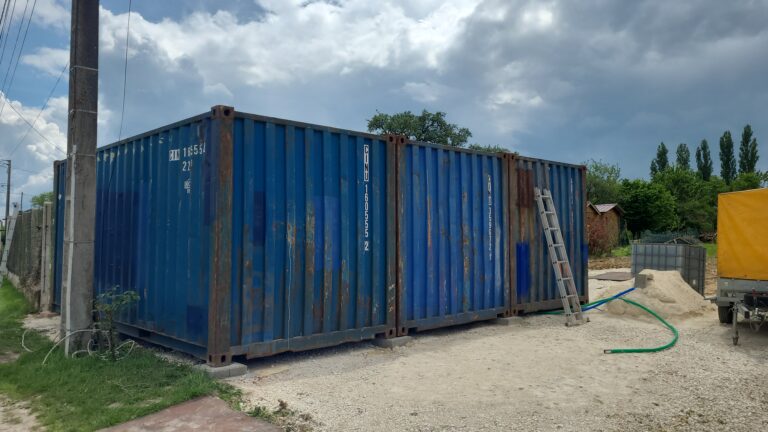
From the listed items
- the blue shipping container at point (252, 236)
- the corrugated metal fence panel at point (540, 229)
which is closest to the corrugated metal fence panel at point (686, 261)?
the corrugated metal fence panel at point (540, 229)

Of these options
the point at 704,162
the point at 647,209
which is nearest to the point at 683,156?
the point at 704,162

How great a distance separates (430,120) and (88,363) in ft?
120

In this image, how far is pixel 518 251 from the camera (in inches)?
395

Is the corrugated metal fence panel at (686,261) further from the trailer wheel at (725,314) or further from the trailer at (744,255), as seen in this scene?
the trailer at (744,255)

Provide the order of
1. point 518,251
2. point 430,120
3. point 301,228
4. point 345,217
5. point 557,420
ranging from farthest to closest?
1. point 430,120
2. point 518,251
3. point 345,217
4. point 301,228
5. point 557,420

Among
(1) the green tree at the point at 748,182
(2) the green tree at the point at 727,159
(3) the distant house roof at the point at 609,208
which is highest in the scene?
(2) the green tree at the point at 727,159

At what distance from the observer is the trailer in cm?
863

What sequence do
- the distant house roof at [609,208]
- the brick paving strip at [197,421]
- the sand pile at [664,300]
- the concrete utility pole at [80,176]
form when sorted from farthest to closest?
the distant house roof at [609,208]
the sand pile at [664,300]
the concrete utility pole at [80,176]
the brick paving strip at [197,421]

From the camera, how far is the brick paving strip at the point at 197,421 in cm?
455

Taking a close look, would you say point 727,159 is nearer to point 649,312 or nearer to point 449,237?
point 649,312

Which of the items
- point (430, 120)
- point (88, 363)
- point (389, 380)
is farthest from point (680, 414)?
point (430, 120)

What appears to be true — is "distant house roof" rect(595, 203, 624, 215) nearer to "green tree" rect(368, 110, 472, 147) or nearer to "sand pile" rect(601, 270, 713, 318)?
"green tree" rect(368, 110, 472, 147)

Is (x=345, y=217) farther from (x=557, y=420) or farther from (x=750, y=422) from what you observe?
(x=750, y=422)

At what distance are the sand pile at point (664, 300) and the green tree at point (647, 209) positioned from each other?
31539 millimetres
